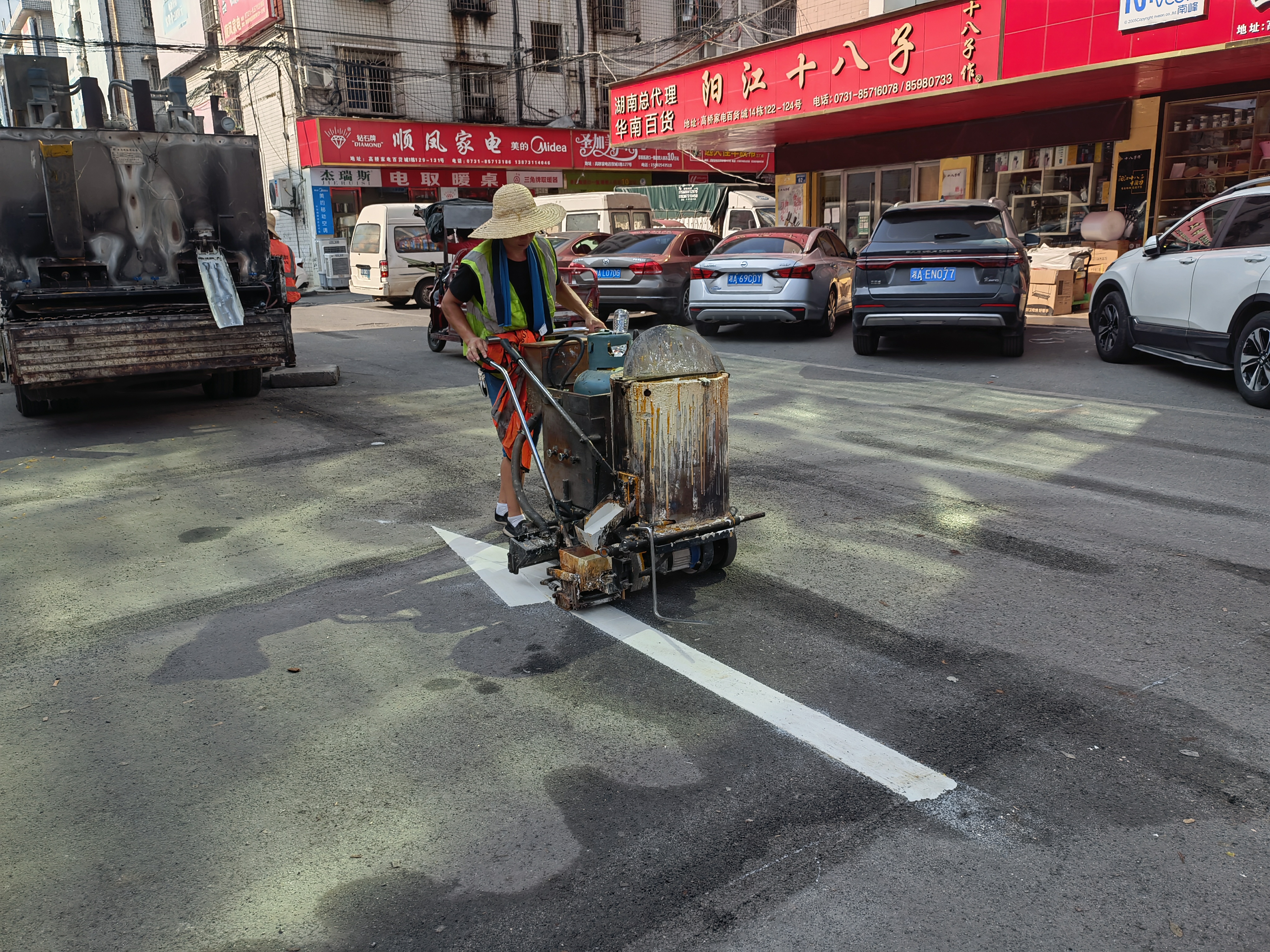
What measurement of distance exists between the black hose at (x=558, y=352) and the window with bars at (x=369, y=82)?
2828 cm

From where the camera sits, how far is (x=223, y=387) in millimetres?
10000

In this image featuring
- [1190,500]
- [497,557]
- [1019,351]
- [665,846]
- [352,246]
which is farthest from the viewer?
[352,246]

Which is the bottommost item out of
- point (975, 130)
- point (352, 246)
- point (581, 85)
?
point (352, 246)

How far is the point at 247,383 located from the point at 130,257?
61.5 inches

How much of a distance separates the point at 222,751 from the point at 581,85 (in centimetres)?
3403

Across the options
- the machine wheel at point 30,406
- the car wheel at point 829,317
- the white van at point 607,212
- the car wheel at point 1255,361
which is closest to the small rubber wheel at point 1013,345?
the car wheel at point 829,317

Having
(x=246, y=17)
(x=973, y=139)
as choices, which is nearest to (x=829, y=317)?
(x=973, y=139)

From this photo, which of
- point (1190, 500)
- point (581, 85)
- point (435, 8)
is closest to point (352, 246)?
point (435, 8)

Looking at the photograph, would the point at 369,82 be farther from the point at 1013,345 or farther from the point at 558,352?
the point at 558,352

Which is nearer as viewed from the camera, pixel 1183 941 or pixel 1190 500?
pixel 1183 941

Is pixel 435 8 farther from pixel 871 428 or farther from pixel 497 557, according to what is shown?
pixel 497 557

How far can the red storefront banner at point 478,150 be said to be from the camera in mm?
28203

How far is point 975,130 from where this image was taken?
1777 centimetres

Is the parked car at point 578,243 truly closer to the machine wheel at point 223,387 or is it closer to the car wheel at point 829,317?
the car wheel at point 829,317
